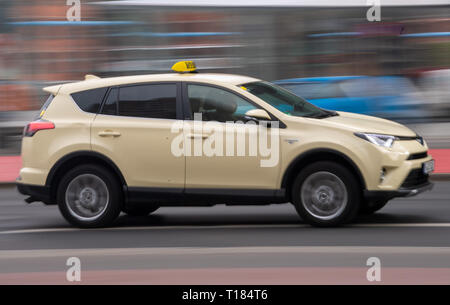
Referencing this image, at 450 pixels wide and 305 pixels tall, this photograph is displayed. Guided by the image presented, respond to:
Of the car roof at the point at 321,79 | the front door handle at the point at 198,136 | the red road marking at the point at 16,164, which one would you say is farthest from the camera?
the car roof at the point at 321,79

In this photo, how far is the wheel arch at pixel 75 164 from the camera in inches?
349

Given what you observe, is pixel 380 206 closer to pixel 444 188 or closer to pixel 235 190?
pixel 235 190

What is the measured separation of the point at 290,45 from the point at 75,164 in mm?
9004

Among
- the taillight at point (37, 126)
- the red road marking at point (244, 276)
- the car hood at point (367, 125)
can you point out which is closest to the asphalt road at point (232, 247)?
the red road marking at point (244, 276)

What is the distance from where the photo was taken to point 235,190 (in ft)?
28.1

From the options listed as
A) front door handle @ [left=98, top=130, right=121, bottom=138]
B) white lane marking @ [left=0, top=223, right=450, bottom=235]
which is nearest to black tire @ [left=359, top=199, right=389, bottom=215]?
white lane marking @ [left=0, top=223, right=450, bottom=235]

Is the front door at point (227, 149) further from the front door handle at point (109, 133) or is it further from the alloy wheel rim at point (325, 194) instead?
the front door handle at point (109, 133)

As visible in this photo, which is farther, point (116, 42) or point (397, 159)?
point (116, 42)

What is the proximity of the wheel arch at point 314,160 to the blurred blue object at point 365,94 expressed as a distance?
892 cm

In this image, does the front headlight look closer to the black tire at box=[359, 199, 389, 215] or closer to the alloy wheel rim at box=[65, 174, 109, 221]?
the black tire at box=[359, 199, 389, 215]

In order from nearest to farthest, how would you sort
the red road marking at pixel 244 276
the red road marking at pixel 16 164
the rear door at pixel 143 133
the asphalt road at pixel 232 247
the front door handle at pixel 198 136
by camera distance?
the red road marking at pixel 244 276 → the asphalt road at pixel 232 247 → the front door handle at pixel 198 136 → the rear door at pixel 143 133 → the red road marking at pixel 16 164

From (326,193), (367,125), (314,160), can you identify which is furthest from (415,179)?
(314,160)
